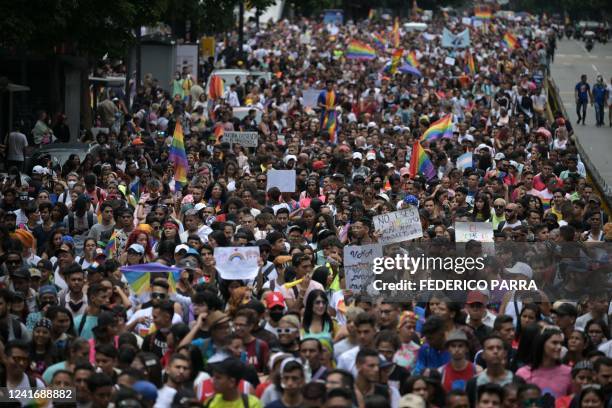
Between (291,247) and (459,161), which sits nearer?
(291,247)

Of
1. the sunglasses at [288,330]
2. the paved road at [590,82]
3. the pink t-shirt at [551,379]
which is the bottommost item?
the paved road at [590,82]

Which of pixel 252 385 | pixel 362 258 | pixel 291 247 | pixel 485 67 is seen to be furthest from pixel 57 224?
pixel 485 67

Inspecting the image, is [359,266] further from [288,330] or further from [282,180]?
[282,180]

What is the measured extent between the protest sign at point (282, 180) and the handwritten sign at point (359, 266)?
5715mm

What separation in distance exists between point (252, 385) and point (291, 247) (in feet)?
16.6

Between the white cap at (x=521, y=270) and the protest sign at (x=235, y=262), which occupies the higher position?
the protest sign at (x=235, y=262)

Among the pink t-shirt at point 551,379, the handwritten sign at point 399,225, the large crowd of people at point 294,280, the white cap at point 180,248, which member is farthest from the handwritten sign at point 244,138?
the pink t-shirt at point 551,379

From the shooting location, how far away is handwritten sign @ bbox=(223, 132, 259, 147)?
25.0 meters

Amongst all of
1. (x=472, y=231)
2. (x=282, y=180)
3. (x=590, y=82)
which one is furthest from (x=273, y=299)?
(x=590, y=82)

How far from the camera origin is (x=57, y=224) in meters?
16.5

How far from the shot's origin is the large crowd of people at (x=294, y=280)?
1013 centimetres

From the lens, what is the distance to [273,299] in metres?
Result: 12.4

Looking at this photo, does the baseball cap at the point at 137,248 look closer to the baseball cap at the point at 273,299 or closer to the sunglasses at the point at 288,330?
the baseball cap at the point at 273,299

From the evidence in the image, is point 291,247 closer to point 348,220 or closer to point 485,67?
point 348,220
